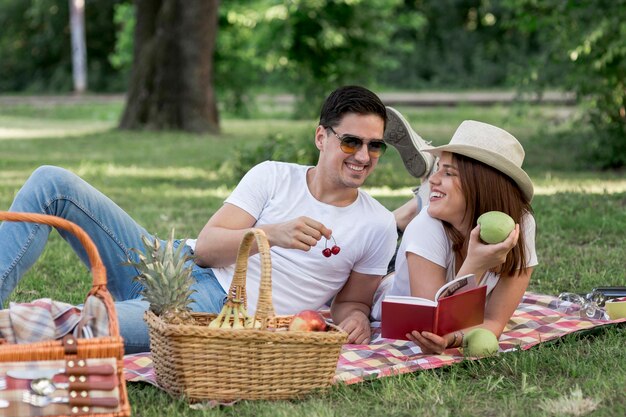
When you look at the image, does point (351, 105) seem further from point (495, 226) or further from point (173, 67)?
point (173, 67)

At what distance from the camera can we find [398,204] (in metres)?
8.91

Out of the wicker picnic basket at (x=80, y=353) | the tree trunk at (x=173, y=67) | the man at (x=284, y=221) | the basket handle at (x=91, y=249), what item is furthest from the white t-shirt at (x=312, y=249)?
the tree trunk at (x=173, y=67)

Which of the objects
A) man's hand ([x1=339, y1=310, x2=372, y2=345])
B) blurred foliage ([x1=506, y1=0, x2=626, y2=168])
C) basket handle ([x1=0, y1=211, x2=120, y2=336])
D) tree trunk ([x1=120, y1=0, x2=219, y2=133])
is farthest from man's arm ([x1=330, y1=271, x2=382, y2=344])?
tree trunk ([x1=120, y1=0, x2=219, y2=133])

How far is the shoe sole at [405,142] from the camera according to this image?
18.2ft

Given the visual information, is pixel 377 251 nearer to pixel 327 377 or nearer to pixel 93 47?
pixel 327 377

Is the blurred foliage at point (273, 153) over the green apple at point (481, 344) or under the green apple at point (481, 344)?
over

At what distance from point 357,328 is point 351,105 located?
1.04 m

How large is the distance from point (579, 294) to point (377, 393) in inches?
78.6

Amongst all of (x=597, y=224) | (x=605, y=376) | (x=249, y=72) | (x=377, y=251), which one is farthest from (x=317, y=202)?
(x=249, y=72)

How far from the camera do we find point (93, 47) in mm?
39469

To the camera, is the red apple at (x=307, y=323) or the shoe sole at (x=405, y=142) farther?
the shoe sole at (x=405, y=142)

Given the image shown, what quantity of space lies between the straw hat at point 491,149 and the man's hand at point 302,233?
90cm

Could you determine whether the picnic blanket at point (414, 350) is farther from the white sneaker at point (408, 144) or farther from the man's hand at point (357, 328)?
the white sneaker at point (408, 144)

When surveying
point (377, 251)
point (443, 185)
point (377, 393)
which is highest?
point (443, 185)
